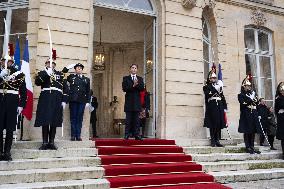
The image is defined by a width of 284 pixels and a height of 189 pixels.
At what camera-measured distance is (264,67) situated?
11.5 meters

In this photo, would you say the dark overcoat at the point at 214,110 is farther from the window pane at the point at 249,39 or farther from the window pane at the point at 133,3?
the window pane at the point at 249,39

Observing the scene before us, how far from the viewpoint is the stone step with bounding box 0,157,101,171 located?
4949 mm

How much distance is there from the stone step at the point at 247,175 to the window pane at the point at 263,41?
649cm

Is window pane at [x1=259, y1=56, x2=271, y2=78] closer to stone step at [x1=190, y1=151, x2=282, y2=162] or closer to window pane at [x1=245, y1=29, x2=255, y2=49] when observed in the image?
window pane at [x1=245, y1=29, x2=255, y2=49]

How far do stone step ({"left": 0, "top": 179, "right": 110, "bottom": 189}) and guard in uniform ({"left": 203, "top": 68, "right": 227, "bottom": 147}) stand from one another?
3489mm

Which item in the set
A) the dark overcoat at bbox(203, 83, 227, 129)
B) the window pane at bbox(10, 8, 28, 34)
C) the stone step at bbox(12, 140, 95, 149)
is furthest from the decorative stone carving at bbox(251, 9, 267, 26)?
the stone step at bbox(12, 140, 95, 149)

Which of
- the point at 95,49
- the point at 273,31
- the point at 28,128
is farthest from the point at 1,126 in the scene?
the point at 273,31

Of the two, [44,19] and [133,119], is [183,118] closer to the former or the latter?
[133,119]

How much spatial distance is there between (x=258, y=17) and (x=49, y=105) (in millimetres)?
9007

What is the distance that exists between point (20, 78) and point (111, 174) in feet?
7.98

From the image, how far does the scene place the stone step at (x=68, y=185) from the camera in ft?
14.2

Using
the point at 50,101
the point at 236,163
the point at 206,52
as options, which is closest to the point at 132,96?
the point at 50,101

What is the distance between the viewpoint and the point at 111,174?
5215 mm

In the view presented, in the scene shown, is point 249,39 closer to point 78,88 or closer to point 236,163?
point 236,163
